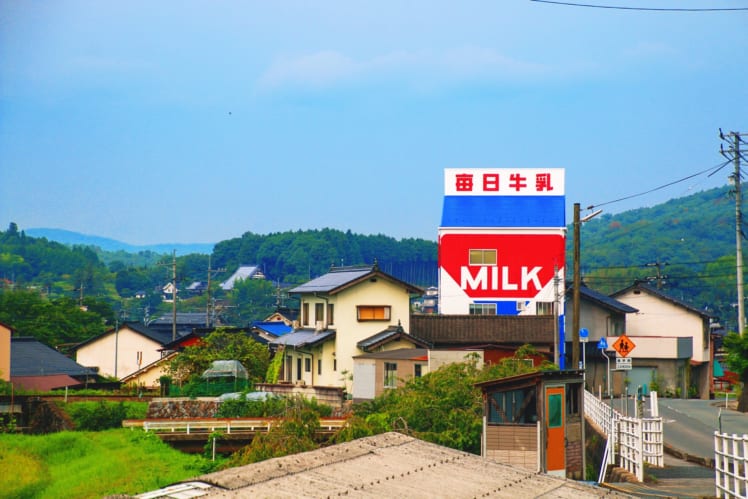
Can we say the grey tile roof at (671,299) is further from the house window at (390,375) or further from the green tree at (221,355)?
the house window at (390,375)

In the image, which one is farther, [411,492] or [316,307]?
[316,307]

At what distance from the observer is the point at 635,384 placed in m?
54.3

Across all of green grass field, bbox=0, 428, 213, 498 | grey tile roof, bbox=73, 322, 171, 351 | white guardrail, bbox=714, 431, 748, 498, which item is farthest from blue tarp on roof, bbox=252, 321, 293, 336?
white guardrail, bbox=714, 431, 748, 498

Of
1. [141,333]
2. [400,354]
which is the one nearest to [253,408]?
[400,354]

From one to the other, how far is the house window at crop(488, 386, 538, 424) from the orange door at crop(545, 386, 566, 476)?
1.11 ft

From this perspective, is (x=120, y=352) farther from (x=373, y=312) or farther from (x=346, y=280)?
(x=373, y=312)

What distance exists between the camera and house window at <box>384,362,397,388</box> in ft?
127

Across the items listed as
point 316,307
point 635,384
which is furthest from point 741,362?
point 316,307

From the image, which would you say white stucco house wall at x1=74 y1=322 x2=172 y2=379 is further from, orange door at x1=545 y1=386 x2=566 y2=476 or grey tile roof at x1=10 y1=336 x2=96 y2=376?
orange door at x1=545 y1=386 x2=566 y2=476

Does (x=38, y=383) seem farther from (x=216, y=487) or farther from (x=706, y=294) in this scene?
(x=706, y=294)

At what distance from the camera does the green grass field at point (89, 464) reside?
2605 cm

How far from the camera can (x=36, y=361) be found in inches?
2156

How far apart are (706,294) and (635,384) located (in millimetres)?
94207

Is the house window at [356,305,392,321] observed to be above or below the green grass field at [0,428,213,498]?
above
